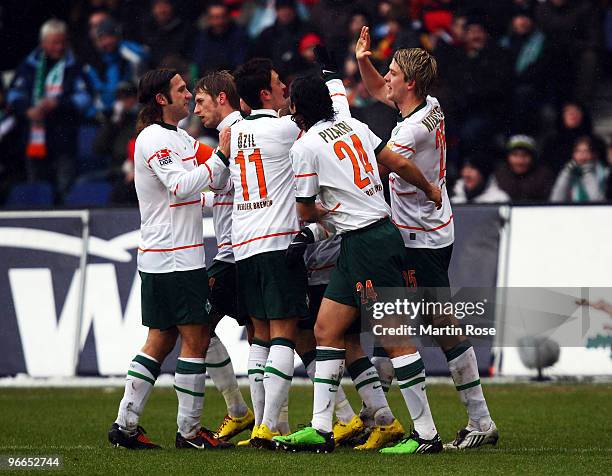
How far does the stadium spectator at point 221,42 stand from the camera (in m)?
16.8

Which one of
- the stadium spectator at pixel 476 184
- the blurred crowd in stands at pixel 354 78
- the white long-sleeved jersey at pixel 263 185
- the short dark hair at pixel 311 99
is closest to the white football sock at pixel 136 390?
the white long-sleeved jersey at pixel 263 185

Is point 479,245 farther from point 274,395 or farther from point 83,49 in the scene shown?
point 83,49

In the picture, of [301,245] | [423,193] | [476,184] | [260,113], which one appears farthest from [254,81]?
[476,184]

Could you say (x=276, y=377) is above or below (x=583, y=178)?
below

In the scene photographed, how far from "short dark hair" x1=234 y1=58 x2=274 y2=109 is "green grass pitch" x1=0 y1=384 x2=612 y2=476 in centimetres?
230

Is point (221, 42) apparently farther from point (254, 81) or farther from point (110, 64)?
point (254, 81)

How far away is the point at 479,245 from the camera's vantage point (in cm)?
1266

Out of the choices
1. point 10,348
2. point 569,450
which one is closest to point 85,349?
point 10,348

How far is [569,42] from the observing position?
1547 centimetres

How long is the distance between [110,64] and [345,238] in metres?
10.1

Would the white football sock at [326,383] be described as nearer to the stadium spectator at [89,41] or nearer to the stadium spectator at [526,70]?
the stadium spectator at [526,70]

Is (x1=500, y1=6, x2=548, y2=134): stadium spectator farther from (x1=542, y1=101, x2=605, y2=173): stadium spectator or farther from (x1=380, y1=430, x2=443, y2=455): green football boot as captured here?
(x1=380, y1=430, x2=443, y2=455): green football boot

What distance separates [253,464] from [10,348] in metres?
5.88

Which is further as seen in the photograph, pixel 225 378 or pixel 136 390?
pixel 225 378
